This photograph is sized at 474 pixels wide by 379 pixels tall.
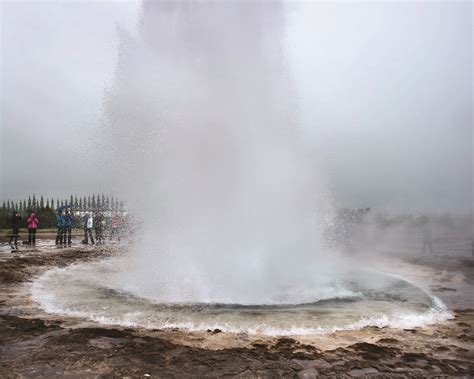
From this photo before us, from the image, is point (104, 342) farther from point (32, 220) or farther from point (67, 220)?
point (67, 220)

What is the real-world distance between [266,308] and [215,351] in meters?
2.77

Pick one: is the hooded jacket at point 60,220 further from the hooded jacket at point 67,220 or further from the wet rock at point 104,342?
the wet rock at point 104,342

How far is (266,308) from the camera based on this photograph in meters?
7.48

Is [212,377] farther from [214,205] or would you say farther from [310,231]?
[310,231]

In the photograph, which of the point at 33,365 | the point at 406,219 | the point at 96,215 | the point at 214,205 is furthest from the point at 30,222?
the point at 406,219

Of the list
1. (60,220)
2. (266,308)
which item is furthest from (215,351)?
(60,220)

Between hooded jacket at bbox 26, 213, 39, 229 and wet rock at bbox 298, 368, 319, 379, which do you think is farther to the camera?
hooded jacket at bbox 26, 213, 39, 229

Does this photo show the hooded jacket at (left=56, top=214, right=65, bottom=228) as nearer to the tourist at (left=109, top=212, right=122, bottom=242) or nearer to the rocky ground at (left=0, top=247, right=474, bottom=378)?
the tourist at (left=109, top=212, right=122, bottom=242)

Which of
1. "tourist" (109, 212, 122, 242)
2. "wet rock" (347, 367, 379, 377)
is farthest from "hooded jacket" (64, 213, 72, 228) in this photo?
"wet rock" (347, 367, 379, 377)

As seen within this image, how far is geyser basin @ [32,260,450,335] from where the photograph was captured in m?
6.21

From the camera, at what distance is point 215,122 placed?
11.7 metres

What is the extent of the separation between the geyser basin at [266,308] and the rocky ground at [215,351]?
41 centimetres

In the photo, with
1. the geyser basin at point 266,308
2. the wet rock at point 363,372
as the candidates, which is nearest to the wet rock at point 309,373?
the wet rock at point 363,372

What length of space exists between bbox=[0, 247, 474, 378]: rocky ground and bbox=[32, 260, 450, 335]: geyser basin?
16.3 inches
